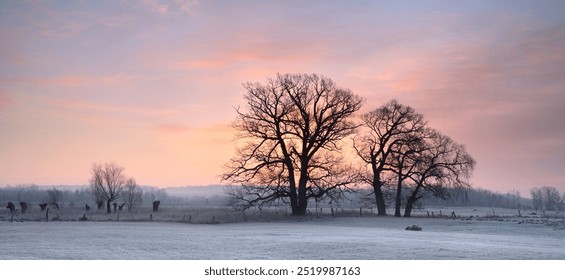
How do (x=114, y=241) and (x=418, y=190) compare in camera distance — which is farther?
(x=418, y=190)

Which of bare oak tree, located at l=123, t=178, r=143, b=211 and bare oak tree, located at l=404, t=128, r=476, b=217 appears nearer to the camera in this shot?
bare oak tree, located at l=404, t=128, r=476, b=217

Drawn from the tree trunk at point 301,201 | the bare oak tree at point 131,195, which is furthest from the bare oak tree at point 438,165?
the bare oak tree at point 131,195

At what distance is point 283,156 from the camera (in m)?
47.5

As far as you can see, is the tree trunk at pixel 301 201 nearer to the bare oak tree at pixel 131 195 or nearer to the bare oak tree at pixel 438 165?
the bare oak tree at pixel 438 165

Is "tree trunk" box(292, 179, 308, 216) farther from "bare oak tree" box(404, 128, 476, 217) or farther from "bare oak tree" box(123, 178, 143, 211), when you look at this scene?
"bare oak tree" box(123, 178, 143, 211)

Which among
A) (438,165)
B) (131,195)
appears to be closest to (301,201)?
(438,165)

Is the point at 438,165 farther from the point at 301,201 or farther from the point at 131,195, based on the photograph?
the point at 131,195

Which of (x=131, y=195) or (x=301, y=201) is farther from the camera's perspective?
(x=131, y=195)

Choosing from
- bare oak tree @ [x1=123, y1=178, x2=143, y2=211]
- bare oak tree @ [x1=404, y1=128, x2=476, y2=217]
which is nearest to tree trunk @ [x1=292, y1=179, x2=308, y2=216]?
bare oak tree @ [x1=404, y1=128, x2=476, y2=217]

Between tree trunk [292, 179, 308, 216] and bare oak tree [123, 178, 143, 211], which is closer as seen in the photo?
tree trunk [292, 179, 308, 216]

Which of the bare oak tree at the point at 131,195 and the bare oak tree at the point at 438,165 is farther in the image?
the bare oak tree at the point at 131,195
